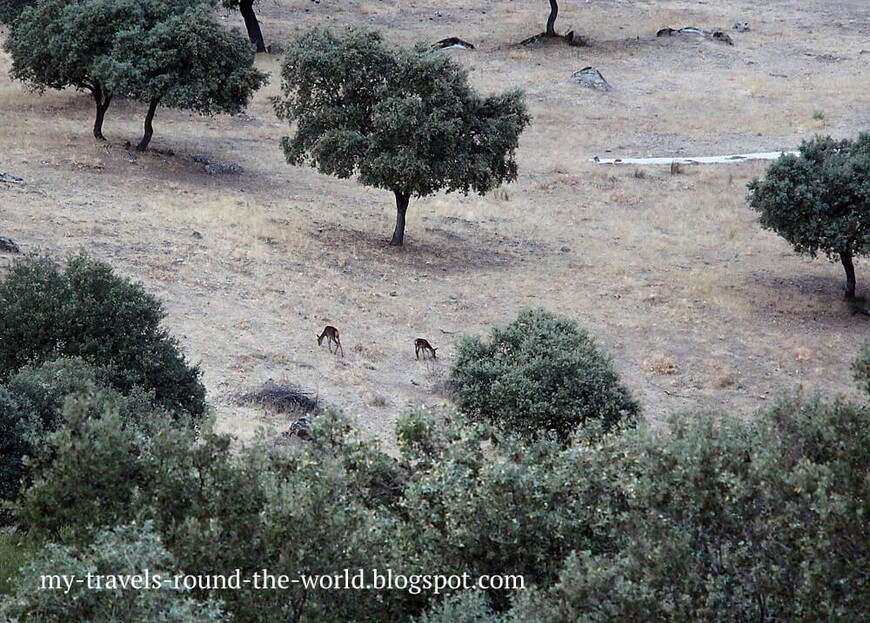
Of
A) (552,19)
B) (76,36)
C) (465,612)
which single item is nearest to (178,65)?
(76,36)

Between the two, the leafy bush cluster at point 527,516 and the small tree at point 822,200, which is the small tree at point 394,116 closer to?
the small tree at point 822,200

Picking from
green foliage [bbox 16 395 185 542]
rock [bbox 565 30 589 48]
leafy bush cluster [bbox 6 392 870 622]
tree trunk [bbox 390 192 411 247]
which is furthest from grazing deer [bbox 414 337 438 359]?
rock [bbox 565 30 589 48]

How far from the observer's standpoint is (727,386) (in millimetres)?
27484

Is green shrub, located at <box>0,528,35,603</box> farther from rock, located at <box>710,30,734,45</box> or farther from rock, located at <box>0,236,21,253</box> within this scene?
rock, located at <box>710,30,734,45</box>

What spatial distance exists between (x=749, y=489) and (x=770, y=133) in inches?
1788

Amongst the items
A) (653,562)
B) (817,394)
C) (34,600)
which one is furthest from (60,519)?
(817,394)

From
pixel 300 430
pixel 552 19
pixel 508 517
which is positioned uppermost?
pixel 552 19

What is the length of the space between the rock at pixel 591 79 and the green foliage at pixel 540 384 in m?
37.4

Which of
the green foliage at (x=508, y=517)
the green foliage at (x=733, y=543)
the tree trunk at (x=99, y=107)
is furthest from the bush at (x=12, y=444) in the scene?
the tree trunk at (x=99, y=107)

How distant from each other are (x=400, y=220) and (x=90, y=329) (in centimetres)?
1833

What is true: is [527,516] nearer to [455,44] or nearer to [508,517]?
[508,517]

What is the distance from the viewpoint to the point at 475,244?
37500 mm

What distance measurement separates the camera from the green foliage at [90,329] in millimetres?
18359

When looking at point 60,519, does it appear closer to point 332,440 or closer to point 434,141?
point 332,440
